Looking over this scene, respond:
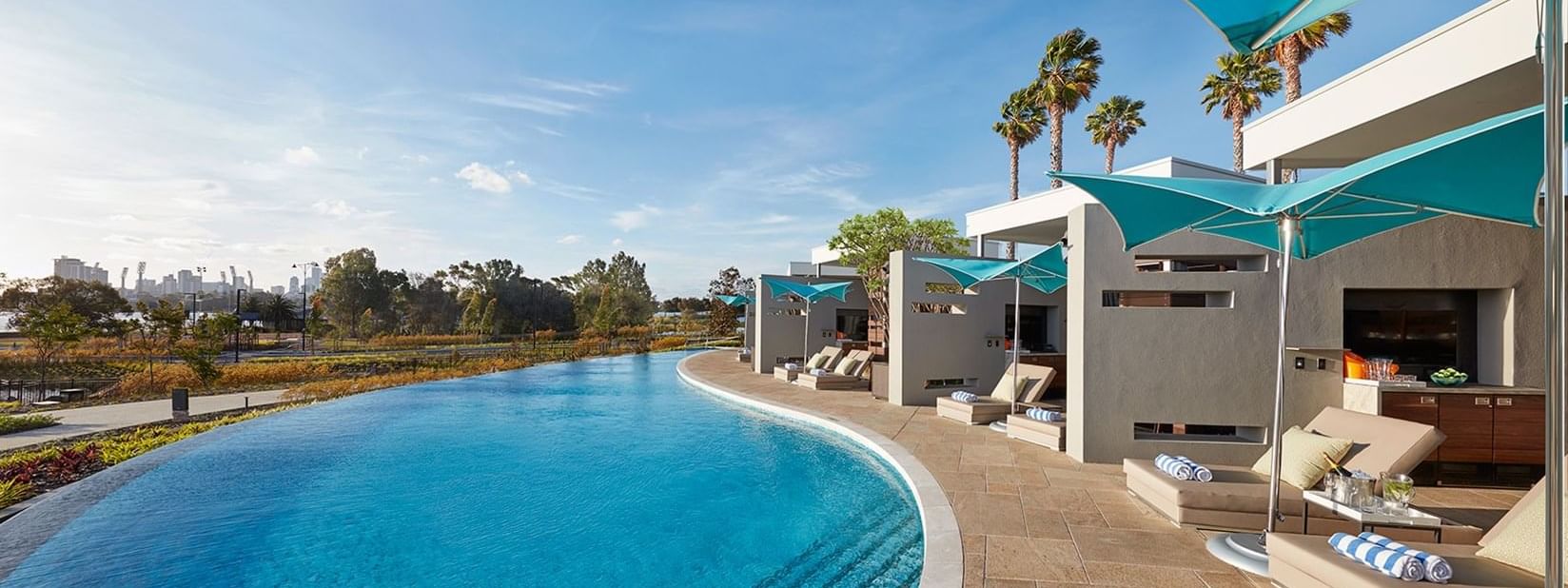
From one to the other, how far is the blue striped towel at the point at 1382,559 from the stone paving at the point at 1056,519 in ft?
2.02

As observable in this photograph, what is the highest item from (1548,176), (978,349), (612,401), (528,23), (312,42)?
(528,23)

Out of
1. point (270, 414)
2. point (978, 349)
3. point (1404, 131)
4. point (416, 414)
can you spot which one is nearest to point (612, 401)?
point (416, 414)

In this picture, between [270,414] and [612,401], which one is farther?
[612,401]

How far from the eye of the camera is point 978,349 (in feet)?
38.4

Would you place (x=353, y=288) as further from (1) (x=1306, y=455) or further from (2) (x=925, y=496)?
(1) (x=1306, y=455)

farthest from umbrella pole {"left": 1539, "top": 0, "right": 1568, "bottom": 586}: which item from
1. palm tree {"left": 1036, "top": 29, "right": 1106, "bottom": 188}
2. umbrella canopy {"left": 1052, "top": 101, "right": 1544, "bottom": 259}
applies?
palm tree {"left": 1036, "top": 29, "right": 1106, "bottom": 188}

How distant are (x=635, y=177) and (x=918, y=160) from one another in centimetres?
888

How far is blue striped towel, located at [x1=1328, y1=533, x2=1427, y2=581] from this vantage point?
3.12 metres

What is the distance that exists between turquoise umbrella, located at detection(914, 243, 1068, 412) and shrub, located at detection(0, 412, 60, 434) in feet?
47.2

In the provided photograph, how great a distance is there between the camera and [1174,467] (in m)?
5.20

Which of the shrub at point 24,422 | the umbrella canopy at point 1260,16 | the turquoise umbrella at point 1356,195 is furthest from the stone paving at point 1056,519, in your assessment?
the shrub at point 24,422

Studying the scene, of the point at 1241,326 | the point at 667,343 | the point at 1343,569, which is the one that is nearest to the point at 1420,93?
the point at 1241,326

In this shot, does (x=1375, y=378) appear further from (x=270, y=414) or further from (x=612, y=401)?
(x=270, y=414)

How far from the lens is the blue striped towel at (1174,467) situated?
5082 millimetres
